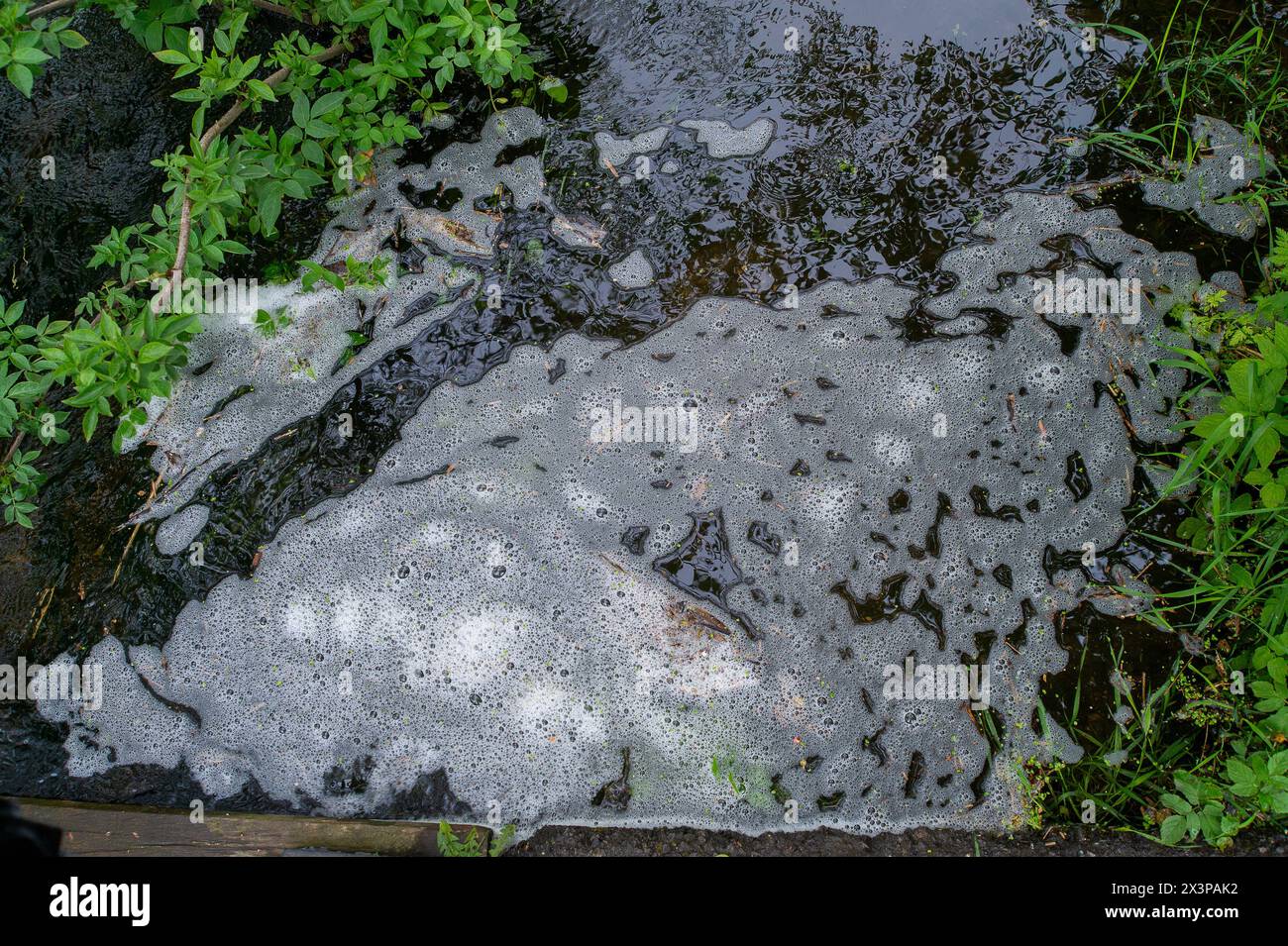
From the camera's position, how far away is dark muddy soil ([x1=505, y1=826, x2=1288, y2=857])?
248 centimetres

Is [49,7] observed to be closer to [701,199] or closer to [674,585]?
[701,199]

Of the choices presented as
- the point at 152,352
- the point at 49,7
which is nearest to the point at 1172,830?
the point at 152,352

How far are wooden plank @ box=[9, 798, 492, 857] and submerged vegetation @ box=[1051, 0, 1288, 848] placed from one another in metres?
2.13

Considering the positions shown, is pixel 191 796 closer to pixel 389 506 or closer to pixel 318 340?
pixel 389 506

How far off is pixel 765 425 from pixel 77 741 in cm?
262

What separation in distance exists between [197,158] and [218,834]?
2022 mm

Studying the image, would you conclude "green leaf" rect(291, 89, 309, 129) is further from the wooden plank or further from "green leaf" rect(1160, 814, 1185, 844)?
"green leaf" rect(1160, 814, 1185, 844)

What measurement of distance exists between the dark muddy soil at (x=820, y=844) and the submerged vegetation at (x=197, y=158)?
1862mm

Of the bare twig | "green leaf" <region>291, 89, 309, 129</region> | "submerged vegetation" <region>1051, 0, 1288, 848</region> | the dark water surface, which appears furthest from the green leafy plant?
the bare twig

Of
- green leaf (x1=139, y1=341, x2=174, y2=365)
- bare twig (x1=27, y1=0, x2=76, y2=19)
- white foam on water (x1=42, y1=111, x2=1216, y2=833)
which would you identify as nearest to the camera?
green leaf (x1=139, y1=341, x2=174, y2=365)

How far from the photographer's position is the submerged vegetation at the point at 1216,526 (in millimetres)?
2344

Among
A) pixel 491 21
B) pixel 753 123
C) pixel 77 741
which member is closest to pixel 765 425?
pixel 753 123

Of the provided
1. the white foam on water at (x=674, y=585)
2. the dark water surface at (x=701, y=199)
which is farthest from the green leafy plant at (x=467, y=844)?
the dark water surface at (x=701, y=199)

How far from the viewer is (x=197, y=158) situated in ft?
7.32
